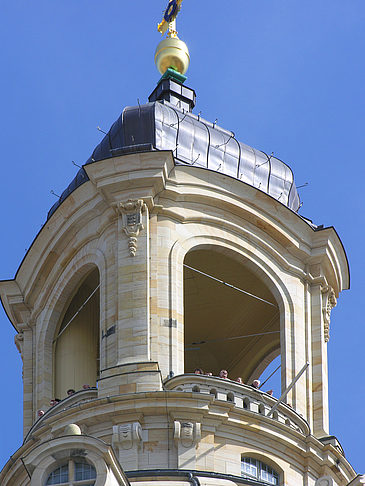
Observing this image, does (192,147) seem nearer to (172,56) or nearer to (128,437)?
(172,56)

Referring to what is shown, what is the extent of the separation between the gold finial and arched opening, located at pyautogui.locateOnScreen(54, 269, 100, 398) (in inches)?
362

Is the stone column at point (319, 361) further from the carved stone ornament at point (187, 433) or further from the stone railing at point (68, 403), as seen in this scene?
the stone railing at point (68, 403)

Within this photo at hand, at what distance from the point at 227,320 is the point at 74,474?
1803cm

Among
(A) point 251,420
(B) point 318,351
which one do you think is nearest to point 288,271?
(B) point 318,351

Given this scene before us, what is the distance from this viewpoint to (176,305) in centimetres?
5791

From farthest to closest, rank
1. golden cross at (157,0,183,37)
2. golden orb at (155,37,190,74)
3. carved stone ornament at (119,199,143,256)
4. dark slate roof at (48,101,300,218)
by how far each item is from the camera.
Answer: golden cross at (157,0,183,37), golden orb at (155,37,190,74), dark slate roof at (48,101,300,218), carved stone ornament at (119,199,143,256)

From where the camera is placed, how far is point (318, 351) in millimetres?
59969

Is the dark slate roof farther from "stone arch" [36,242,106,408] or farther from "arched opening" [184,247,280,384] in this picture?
"arched opening" [184,247,280,384]

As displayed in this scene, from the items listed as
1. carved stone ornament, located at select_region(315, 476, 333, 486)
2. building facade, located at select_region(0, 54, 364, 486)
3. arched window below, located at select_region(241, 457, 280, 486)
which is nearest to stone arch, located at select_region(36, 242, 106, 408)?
building facade, located at select_region(0, 54, 364, 486)

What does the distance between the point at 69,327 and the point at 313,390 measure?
700cm

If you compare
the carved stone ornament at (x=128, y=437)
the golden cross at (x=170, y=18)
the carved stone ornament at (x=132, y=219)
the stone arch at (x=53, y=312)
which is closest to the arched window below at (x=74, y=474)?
the carved stone ornament at (x=128, y=437)

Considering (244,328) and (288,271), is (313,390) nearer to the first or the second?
(288,271)

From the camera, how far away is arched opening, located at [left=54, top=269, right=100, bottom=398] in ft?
200

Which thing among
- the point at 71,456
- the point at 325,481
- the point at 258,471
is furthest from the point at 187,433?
the point at 71,456
